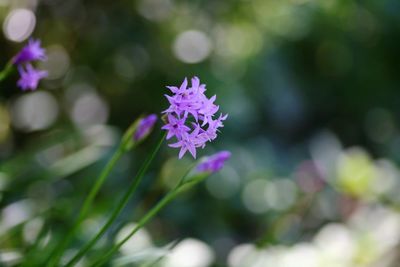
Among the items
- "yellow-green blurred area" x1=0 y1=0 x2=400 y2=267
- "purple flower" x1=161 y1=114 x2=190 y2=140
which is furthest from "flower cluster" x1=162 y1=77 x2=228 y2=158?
"yellow-green blurred area" x1=0 y1=0 x2=400 y2=267

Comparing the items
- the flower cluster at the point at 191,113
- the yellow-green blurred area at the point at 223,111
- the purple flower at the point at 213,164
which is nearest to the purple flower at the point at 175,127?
the flower cluster at the point at 191,113

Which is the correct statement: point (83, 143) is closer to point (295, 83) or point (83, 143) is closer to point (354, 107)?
point (295, 83)

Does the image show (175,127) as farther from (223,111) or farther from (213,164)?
(223,111)

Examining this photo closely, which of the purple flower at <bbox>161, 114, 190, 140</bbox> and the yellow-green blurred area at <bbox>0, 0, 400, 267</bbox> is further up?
the yellow-green blurred area at <bbox>0, 0, 400, 267</bbox>

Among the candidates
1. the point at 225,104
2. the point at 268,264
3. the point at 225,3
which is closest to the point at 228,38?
the point at 225,3

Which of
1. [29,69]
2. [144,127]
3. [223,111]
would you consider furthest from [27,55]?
[223,111]

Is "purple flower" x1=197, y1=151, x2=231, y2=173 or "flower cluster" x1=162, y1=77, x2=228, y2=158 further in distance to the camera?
"purple flower" x1=197, y1=151, x2=231, y2=173

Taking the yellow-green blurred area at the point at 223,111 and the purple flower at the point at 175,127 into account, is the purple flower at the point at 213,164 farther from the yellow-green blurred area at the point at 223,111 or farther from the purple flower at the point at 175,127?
the yellow-green blurred area at the point at 223,111

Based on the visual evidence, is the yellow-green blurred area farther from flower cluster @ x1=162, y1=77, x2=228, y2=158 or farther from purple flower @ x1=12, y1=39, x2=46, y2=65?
flower cluster @ x1=162, y1=77, x2=228, y2=158
